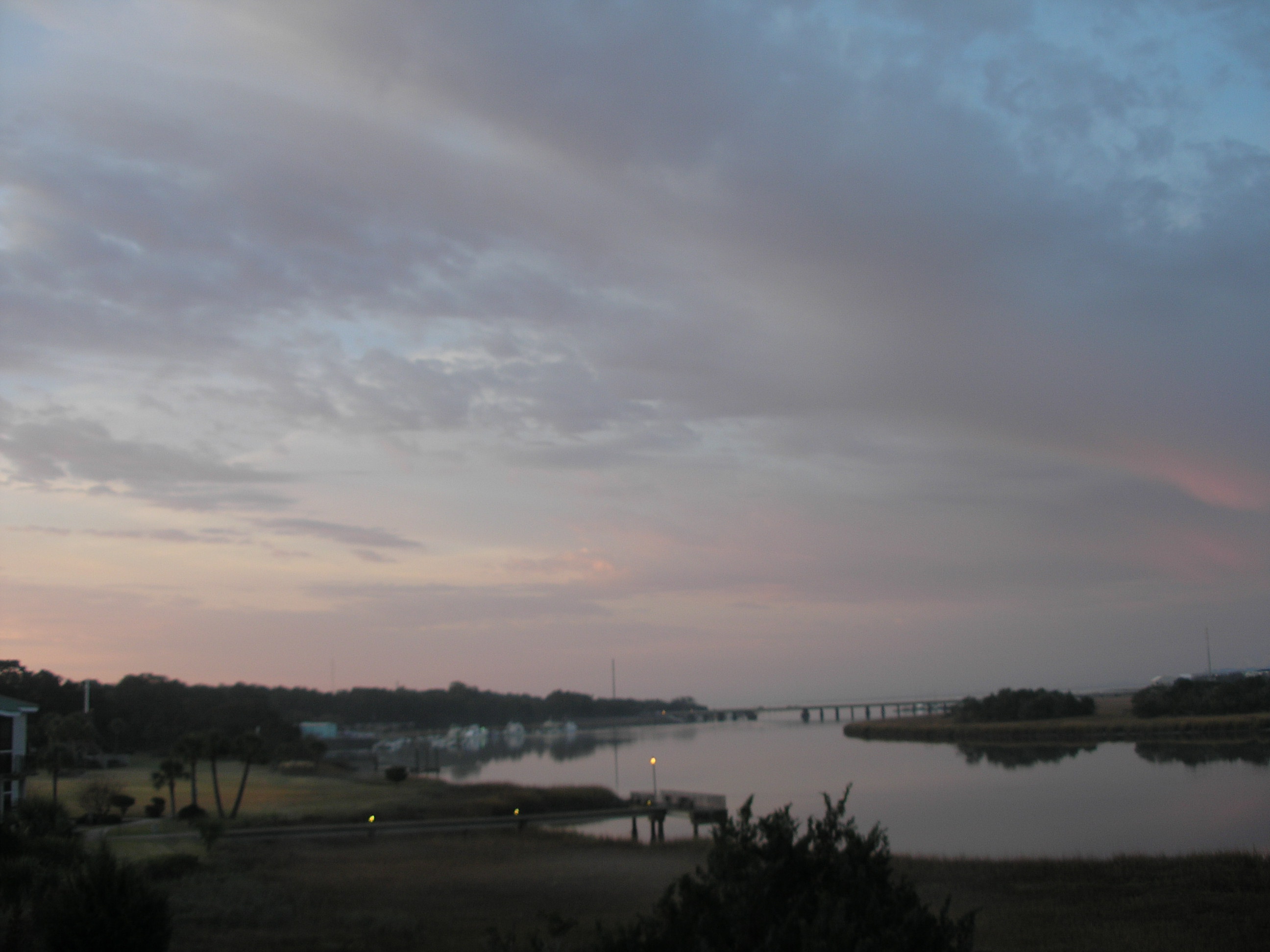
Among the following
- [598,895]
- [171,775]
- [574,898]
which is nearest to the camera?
[574,898]

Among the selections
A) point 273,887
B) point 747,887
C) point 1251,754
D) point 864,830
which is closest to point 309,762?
point 864,830

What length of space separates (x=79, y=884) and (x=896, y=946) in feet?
38.3

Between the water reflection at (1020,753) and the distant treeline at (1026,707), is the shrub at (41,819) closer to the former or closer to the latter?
the water reflection at (1020,753)

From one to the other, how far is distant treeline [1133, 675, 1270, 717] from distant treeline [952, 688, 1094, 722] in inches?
330

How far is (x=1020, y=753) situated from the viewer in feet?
281

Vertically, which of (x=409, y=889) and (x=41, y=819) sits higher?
(x=41, y=819)

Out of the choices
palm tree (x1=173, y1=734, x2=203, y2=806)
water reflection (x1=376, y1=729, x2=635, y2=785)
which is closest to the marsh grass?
palm tree (x1=173, y1=734, x2=203, y2=806)

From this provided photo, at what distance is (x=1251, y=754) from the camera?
70.0 meters

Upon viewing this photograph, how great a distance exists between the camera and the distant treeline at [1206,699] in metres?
97.2

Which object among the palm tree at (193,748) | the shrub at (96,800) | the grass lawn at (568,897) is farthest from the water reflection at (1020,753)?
the shrub at (96,800)

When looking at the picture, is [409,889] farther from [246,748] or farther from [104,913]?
[246,748]

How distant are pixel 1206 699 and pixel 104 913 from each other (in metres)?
110

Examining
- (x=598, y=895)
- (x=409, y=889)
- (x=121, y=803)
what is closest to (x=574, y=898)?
(x=598, y=895)

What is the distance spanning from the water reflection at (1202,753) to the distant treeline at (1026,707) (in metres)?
29.0
